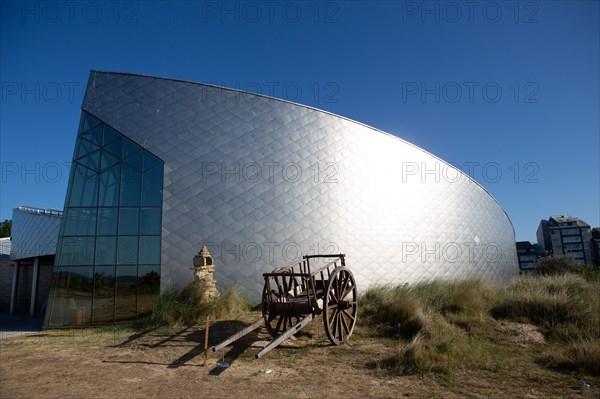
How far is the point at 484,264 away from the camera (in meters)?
18.8

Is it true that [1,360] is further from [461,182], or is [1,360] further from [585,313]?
[461,182]

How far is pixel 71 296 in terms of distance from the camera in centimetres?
1116

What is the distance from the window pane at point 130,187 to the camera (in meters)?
11.7

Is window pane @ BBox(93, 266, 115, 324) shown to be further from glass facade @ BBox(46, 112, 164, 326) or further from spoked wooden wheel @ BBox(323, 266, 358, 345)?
spoked wooden wheel @ BBox(323, 266, 358, 345)

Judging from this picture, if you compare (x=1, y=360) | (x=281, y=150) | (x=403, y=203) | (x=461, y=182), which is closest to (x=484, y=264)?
(x=461, y=182)

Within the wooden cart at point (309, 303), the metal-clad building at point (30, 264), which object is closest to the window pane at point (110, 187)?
the wooden cart at point (309, 303)

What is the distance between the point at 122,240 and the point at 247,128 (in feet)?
17.2

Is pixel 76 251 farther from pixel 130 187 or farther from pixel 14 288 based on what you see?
pixel 14 288

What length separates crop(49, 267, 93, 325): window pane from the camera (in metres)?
11.0

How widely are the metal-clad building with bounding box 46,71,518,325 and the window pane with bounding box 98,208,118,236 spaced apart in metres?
0.03

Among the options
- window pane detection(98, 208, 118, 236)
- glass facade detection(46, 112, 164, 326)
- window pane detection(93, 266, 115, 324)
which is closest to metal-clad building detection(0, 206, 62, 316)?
glass facade detection(46, 112, 164, 326)

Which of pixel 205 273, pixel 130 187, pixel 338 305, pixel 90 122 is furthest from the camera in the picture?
pixel 90 122

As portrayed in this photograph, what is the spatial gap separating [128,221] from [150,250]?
44.7 inches

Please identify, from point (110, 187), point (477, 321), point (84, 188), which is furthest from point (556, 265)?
point (84, 188)
